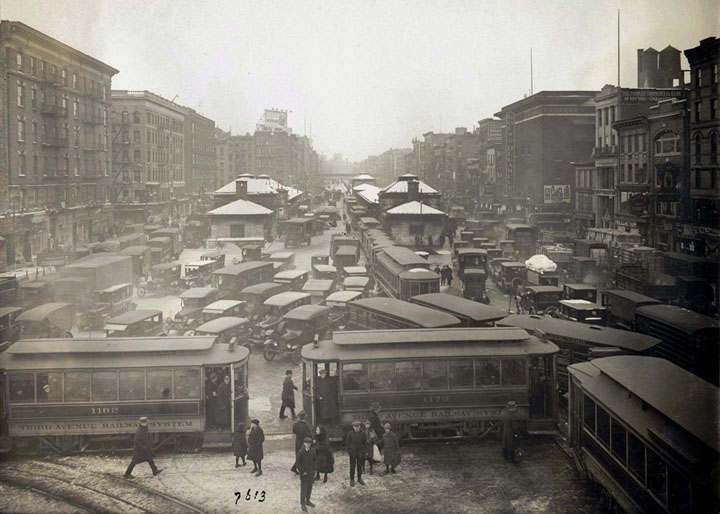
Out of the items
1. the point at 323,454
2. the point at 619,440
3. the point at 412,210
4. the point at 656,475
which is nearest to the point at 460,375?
the point at 323,454

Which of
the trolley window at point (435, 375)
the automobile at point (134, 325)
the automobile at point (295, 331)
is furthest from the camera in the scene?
the automobile at point (134, 325)

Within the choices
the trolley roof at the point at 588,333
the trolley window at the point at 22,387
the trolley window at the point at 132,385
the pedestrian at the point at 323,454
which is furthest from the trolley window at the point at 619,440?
the trolley window at the point at 22,387

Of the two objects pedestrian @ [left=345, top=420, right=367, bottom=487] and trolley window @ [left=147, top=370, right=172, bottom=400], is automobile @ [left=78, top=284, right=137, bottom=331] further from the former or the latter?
pedestrian @ [left=345, top=420, right=367, bottom=487]

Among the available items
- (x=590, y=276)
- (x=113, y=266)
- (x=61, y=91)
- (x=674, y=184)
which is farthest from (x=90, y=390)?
(x=61, y=91)

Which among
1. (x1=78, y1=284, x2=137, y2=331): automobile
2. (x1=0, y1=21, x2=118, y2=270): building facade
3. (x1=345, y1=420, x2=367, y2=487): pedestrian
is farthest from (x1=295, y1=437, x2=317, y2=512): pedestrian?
(x1=0, y1=21, x2=118, y2=270): building facade

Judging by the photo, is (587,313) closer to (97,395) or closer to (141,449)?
(141,449)

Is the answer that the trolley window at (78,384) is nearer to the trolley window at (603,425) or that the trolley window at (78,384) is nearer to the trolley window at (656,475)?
the trolley window at (603,425)

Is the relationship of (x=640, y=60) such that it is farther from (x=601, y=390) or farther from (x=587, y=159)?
(x=601, y=390)
